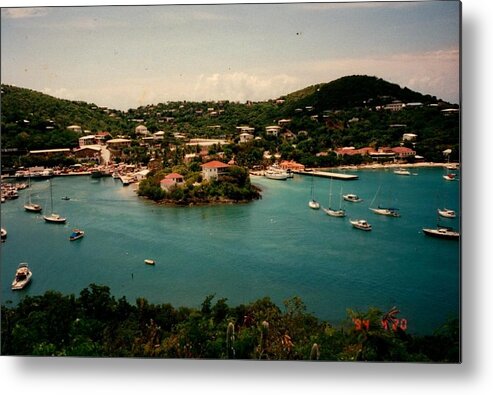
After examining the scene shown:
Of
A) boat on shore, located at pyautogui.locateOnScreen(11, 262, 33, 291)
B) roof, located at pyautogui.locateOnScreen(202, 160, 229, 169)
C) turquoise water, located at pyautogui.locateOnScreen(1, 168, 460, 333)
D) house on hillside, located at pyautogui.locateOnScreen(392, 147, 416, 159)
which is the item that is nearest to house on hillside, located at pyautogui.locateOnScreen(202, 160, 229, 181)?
roof, located at pyautogui.locateOnScreen(202, 160, 229, 169)

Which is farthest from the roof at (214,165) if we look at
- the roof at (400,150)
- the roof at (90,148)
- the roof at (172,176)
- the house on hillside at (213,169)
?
the roof at (400,150)

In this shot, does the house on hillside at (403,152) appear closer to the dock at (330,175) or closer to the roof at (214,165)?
the dock at (330,175)

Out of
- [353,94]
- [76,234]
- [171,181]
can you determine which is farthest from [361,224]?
[76,234]

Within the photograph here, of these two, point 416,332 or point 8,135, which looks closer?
point 416,332

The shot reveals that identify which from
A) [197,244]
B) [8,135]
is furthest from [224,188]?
[8,135]

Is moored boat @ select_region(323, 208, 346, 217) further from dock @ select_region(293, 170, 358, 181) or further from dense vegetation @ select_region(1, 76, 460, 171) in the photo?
dense vegetation @ select_region(1, 76, 460, 171)

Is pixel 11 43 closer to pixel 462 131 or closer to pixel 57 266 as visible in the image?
pixel 57 266

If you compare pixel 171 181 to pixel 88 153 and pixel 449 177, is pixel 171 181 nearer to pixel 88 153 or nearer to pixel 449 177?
pixel 88 153
